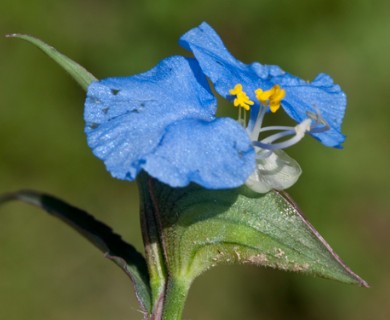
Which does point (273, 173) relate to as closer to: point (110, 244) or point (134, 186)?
point (110, 244)

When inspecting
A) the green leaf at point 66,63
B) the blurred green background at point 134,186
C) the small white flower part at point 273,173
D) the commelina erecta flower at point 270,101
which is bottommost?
the blurred green background at point 134,186

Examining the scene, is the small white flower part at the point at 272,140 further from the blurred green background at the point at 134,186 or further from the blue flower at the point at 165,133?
the blurred green background at the point at 134,186

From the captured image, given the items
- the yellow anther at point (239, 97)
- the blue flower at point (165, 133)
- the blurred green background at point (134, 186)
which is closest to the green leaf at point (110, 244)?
the blue flower at point (165, 133)

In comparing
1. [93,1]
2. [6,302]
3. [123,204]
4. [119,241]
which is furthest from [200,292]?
[119,241]

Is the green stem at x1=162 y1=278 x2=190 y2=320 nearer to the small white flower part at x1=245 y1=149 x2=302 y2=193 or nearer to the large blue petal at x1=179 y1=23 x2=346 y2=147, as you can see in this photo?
the small white flower part at x1=245 y1=149 x2=302 y2=193

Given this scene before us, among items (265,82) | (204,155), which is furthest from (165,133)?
(265,82)

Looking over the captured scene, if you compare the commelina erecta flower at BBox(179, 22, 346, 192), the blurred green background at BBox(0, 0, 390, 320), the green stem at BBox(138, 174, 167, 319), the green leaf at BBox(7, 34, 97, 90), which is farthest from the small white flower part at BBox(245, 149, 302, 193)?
the blurred green background at BBox(0, 0, 390, 320)

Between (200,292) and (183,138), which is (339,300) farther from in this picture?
(183,138)
